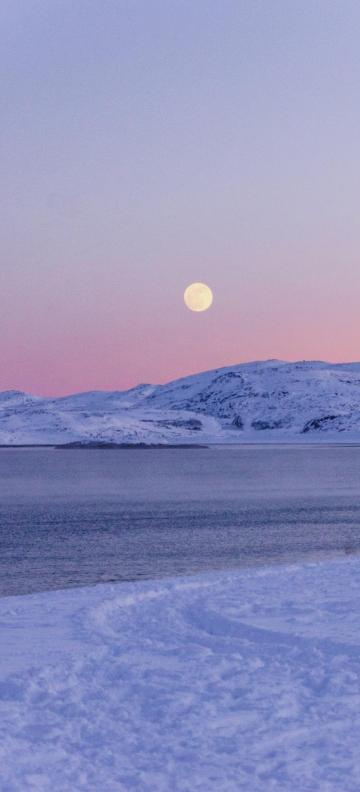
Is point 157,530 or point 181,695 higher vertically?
point 181,695

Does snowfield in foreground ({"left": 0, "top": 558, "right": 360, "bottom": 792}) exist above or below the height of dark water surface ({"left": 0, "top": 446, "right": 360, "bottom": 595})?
above

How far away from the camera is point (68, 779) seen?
8211 mm

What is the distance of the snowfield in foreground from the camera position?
27.6ft

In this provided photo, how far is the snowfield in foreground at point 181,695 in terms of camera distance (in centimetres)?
841

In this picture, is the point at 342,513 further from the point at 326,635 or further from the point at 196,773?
the point at 196,773

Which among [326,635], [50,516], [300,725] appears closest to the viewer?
[300,725]

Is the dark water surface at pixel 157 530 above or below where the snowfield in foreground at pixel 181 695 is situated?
below

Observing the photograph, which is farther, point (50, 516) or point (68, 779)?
point (50, 516)

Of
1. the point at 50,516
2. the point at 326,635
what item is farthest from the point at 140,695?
the point at 50,516

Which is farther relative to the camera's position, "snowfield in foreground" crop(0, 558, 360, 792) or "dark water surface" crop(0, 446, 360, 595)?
"dark water surface" crop(0, 446, 360, 595)

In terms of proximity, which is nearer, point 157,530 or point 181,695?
point 181,695

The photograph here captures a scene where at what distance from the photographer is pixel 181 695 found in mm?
10633

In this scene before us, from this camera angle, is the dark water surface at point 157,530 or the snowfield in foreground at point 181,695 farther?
the dark water surface at point 157,530

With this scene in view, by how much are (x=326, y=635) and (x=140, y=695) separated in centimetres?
391
